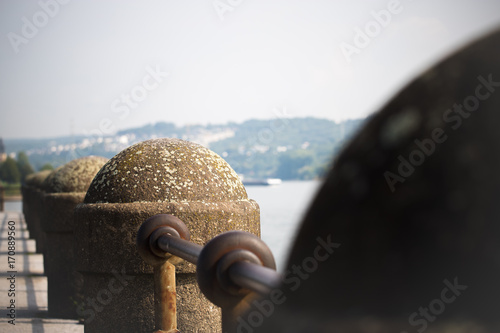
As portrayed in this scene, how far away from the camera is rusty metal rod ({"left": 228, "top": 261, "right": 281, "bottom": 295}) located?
1.52 metres

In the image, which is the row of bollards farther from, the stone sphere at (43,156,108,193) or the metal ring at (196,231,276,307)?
the stone sphere at (43,156,108,193)

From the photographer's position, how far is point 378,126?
984mm

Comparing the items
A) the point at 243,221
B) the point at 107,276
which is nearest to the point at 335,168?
the point at 243,221

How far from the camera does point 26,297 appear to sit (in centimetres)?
834

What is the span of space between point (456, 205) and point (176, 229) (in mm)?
2318

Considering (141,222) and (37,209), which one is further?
(37,209)

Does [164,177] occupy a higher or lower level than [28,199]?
higher

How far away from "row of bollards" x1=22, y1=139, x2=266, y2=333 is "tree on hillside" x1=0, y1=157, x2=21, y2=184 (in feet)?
259

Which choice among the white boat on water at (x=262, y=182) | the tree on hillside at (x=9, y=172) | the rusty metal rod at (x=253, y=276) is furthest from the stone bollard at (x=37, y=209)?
the white boat on water at (x=262, y=182)

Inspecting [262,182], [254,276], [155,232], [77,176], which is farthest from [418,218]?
[262,182]

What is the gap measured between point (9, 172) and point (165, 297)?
261 feet

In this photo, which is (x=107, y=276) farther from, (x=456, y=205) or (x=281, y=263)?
(x=456, y=205)

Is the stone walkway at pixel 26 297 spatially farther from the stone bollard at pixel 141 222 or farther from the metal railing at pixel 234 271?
the metal railing at pixel 234 271

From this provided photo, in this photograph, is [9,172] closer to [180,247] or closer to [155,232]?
[155,232]
